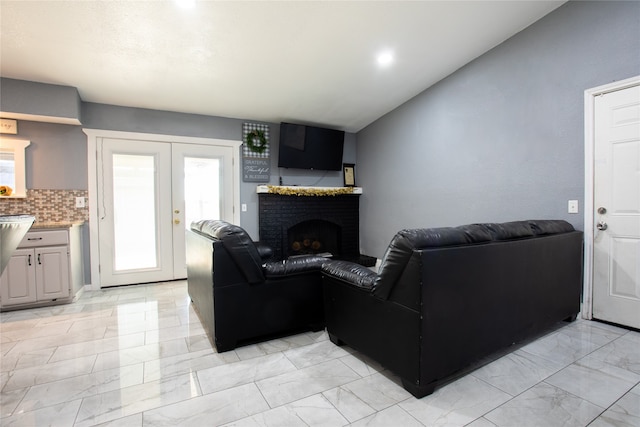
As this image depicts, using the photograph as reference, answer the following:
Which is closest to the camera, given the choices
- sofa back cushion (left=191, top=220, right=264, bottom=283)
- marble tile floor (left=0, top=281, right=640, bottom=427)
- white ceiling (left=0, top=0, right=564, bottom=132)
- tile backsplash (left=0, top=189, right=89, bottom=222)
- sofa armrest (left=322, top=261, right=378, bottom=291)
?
marble tile floor (left=0, top=281, right=640, bottom=427)

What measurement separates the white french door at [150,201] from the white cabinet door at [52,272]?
660mm

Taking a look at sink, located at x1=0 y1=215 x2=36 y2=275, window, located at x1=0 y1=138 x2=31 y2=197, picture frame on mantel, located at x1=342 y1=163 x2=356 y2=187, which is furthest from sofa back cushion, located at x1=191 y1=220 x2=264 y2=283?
picture frame on mantel, located at x1=342 y1=163 x2=356 y2=187

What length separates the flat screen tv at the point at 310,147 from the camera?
199 inches

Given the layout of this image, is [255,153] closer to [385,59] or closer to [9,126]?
[385,59]

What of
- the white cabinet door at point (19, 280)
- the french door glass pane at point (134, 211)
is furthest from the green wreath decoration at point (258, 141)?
the white cabinet door at point (19, 280)

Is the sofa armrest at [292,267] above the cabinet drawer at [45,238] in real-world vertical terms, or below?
below

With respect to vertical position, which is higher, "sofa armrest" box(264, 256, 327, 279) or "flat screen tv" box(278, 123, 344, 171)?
"flat screen tv" box(278, 123, 344, 171)

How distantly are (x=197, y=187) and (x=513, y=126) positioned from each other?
4253 millimetres

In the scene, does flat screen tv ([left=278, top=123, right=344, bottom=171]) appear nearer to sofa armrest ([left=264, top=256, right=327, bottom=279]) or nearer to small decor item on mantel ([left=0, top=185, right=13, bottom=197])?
sofa armrest ([left=264, top=256, right=327, bottom=279])

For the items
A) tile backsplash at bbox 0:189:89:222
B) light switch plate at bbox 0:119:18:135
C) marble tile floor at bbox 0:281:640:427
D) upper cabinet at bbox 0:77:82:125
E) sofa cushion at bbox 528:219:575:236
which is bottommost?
marble tile floor at bbox 0:281:640:427

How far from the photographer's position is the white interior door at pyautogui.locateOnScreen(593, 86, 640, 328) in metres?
2.57

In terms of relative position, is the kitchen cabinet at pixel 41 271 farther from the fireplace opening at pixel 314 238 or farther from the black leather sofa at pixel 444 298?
the black leather sofa at pixel 444 298

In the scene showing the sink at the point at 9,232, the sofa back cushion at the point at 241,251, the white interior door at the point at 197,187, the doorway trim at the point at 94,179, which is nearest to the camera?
the sink at the point at 9,232

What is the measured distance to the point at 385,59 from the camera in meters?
3.65
